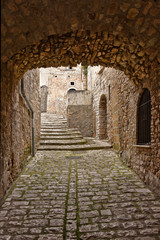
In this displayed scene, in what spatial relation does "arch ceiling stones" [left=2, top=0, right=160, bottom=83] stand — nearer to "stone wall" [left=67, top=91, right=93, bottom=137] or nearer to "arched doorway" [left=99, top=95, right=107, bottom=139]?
"arched doorway" [left=99, top=95, right=107, bottom=139]

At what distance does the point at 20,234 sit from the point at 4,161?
1.36 m

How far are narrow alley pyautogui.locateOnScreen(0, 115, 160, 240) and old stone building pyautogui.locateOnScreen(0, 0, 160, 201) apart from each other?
0.46 m

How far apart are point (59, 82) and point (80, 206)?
2124 cm

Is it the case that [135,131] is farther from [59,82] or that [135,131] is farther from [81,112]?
[59,82]

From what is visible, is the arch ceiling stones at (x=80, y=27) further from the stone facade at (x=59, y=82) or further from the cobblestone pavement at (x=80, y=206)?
the stone facade at (x=59, y=82)

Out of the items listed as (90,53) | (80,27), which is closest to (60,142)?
(90,53)

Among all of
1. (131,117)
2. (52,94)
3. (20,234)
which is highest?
(52,94)

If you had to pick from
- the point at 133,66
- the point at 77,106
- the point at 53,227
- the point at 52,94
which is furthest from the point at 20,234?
the point at 52,94

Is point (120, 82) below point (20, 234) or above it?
above

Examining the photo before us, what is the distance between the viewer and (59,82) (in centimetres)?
2292

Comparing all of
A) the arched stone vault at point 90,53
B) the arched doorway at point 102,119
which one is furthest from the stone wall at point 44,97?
the arched stone vault at point 90,53

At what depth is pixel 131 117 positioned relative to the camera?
4977mm

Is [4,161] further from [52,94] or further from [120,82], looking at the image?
[52,94]

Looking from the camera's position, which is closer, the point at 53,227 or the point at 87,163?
the point at 53,227
